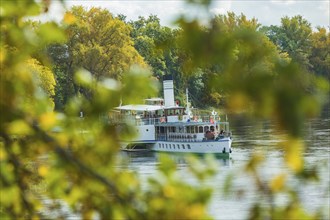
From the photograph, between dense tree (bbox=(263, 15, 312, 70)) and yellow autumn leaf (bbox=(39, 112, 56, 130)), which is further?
dense tree (bbox=(263, 15, 312, 70))

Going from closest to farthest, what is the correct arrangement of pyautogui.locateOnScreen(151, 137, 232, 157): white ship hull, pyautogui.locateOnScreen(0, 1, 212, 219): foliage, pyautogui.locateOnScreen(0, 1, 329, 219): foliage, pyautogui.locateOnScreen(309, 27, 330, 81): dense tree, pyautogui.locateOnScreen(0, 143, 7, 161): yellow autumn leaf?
pyautogui.locateOnScreen(0, 1, 329, 219): foliage
pyautogui.locateOnScreen(0, 1, 212, 219): foliage
pyautogui.locateOnScreen(0, 143, 7, 161): yellow autumn leaf
pyautogui.locateOnScreen(151, 137, 232, 157): white ship hull
pyautogui.locateOnScreen(309, 27, 330, 81): dense tree

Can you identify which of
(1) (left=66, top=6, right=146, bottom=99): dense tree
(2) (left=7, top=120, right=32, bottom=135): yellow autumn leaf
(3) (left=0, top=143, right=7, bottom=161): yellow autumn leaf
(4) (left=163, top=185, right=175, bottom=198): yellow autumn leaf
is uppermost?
(1) (left=66, top=6, right=146, bottom=99): dense tree

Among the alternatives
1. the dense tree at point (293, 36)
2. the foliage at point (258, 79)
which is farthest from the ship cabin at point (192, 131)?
the dense tree at point (293, 36)

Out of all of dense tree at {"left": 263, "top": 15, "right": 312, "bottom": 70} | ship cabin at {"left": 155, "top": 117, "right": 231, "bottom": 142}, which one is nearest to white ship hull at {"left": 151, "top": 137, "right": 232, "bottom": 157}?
ship cabin at {"left": 155, "top": 117, "right": 231, "bottom": 142}

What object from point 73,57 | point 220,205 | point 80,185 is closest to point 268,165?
point 220,205

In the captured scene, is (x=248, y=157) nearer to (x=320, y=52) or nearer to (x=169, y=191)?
(x=169, y=191)

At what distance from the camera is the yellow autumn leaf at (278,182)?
203 cm

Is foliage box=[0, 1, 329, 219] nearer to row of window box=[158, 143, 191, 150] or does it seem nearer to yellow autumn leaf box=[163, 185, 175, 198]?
yellow autumn leaf box=[163, 185, 175, 198]

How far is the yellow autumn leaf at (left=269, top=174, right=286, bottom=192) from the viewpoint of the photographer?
2025 millimetres

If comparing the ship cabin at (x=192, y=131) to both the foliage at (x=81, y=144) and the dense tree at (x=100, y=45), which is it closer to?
the dense tree at (x=100, y=45)

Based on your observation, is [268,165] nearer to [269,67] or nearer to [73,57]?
[269,67]

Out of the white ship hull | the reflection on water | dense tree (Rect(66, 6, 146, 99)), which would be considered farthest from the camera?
dense tree (Rect(66, 6, 146, 99))

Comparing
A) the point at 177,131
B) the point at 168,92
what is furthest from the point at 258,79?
the point at 168,92

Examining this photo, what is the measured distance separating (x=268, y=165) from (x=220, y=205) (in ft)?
24.8
